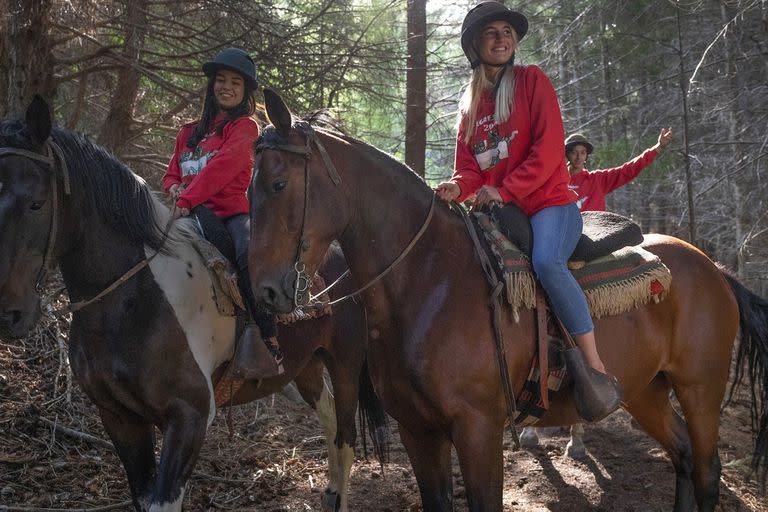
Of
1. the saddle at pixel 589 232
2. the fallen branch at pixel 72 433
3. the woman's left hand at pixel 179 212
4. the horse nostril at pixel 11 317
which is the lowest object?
the fallen branch at pixel 72 433

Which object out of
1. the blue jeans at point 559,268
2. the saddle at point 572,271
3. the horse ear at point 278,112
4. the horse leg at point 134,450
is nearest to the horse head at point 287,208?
the horse ear at point 278,112

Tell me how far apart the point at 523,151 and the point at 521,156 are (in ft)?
0.09

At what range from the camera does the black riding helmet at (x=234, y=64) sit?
172 inches

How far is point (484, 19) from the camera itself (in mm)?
3455

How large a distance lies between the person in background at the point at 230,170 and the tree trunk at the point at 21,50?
2.09m

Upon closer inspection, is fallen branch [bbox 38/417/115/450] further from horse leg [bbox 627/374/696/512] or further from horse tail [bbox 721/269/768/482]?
horse tail [bbox 721/269/768/482]

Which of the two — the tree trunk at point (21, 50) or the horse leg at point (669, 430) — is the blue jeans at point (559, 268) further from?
the tree trunk at point (21, 50)

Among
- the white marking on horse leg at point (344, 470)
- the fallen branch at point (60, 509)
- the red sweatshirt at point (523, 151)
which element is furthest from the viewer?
the white marking on horse leg at point (344, 470)

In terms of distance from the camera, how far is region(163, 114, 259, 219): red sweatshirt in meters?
4.14

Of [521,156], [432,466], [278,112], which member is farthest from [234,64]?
[432,466]

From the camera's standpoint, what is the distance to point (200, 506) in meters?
4.98

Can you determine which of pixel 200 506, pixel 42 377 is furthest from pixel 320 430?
pixel 42 377

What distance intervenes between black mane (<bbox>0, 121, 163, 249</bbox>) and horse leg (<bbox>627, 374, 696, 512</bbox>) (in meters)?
3.46

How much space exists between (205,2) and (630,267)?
4.95 metres
